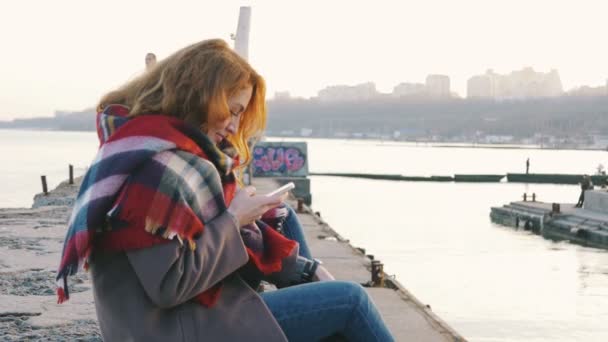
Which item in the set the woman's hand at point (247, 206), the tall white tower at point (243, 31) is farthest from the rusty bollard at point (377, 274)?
the tall white tower at point (243, 31)

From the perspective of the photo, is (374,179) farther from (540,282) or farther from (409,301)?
(409,301)

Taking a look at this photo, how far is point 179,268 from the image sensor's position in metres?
1.73

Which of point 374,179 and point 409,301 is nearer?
point 409,301

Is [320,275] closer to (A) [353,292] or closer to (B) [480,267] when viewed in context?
(A) [353,292]

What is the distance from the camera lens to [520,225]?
36.9 metres

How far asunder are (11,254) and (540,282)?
63.8 feet

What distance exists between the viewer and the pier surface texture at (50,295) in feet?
12.5

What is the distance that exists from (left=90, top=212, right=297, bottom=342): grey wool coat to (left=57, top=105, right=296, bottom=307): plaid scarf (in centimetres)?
3

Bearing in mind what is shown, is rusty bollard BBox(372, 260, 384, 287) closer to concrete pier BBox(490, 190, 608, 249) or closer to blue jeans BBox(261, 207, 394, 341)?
blue jeans BBox(261, 207, 394, 341)

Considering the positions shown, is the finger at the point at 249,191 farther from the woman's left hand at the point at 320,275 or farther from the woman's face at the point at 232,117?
the woman's left hand at the point at 320,275

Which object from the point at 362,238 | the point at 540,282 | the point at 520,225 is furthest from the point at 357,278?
the point at 520,225

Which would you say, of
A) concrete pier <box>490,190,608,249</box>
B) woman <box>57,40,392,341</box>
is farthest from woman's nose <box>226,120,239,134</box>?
concrete pier <box>490,190,608,249</box>

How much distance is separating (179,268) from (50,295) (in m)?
3.15

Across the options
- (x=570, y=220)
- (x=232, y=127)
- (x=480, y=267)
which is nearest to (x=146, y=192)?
(x=232, y=127)
